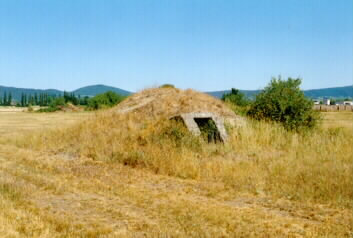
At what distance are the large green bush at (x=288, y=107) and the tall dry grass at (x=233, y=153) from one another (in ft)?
2.34

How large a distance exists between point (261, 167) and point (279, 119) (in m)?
5.36

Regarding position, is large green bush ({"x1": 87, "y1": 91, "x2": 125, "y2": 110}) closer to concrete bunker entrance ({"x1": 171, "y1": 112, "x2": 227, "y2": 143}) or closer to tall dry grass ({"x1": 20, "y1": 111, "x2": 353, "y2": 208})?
tall dry grass ({"x1": 20, "y1": 111, "x2": 353, "y2": 208})

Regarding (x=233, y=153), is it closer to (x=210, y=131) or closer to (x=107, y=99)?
(x=210, y=131)

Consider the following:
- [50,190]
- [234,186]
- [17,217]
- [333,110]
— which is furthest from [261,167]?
[333,110]

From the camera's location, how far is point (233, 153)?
37.0 ft

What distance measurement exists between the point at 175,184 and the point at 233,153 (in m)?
3.29

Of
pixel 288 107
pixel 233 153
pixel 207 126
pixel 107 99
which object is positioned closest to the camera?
pixel 233 153

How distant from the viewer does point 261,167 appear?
940cm

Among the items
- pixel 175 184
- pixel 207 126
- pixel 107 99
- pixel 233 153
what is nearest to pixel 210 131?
pixel 207 126

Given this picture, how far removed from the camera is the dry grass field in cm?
551

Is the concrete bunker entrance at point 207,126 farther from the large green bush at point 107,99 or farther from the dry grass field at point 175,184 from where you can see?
the large green bush at point 107,99

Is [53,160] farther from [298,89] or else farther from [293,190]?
[298,89]

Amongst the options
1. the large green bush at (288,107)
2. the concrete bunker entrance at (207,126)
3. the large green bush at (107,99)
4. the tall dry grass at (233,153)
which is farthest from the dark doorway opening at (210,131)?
the large green bush at (107,99)

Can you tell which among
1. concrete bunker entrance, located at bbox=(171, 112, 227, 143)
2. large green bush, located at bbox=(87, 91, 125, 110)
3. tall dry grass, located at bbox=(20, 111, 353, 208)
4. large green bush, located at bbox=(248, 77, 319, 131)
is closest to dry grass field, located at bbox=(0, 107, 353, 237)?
tall dry grass, located at bbox=(20, 111, 353, 208)
